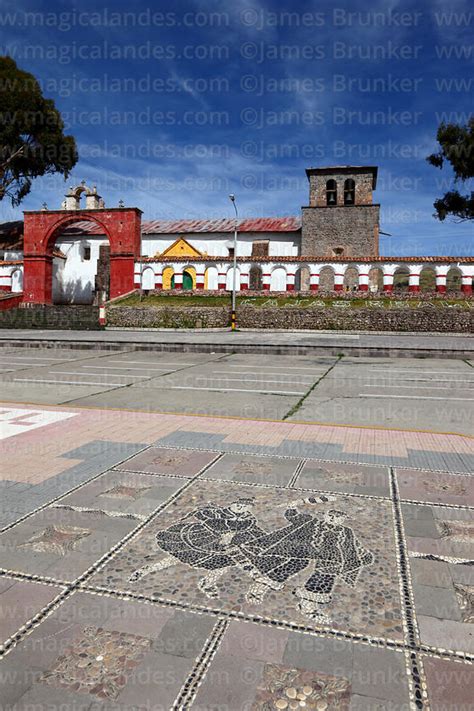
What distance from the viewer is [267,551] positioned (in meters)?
2.95

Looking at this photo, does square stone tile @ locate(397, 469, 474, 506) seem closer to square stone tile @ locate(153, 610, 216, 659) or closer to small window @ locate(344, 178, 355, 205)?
square stone tile @ locate(153, 610, 216, 659)

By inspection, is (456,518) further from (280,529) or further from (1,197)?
(1,197)

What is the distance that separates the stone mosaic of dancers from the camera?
8.45ft

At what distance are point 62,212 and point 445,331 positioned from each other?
98.1ft

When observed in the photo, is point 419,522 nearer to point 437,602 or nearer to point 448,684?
point 437,602

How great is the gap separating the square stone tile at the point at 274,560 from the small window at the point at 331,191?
46.9 meters

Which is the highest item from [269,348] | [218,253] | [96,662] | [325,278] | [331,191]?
[331,191]

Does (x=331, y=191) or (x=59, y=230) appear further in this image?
(x=331, y=191)

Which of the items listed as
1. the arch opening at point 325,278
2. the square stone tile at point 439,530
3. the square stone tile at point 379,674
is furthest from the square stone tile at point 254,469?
the arch opening at point 325,278

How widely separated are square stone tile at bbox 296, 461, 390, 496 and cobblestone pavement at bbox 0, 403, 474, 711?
0.08 feet

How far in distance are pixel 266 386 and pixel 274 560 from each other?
7227 millimetres

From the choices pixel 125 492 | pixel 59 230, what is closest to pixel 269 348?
pixel 125 492

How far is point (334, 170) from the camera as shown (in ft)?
154

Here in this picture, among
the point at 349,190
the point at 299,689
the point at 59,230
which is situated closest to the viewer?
the point at 299,689
